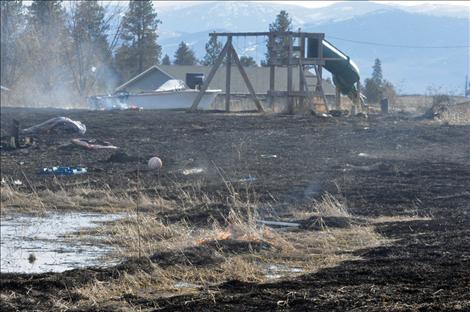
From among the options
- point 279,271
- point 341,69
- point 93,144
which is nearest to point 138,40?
point 341,69

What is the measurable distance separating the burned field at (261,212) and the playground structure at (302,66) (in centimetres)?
577

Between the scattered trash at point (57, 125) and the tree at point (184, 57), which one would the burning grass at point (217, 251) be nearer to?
the scattered trash at point (57, 125)

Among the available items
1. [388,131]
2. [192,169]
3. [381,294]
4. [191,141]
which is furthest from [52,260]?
[388,131]

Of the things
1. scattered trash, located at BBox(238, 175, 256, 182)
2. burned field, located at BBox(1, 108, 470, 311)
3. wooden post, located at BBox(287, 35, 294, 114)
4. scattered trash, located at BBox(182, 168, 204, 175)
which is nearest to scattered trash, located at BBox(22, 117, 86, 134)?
burned field, located at BBox(1, 108, 470, 311)

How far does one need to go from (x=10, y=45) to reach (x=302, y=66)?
3937cm

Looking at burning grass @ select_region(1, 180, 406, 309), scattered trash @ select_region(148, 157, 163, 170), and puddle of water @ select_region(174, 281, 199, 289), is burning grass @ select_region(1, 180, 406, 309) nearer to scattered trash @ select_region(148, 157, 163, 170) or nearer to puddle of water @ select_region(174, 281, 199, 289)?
puddle of water @ select_region(174, 281, 199, 289)

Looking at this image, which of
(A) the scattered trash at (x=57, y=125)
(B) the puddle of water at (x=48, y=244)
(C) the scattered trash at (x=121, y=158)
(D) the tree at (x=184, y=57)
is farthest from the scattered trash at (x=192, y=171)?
(D) the tree at (x=184, y=57)

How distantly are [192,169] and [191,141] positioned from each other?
16.9ft

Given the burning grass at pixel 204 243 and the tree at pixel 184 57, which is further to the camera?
the tree at pixel 184 57

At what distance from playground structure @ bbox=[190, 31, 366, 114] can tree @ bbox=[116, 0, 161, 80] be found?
4360cm

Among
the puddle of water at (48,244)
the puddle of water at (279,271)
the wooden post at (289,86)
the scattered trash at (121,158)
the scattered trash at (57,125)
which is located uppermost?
the wooden post at (289,86)

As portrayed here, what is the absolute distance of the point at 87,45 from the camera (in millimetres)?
78375

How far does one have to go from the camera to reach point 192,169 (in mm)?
24359

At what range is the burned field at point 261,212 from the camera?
405 inches
